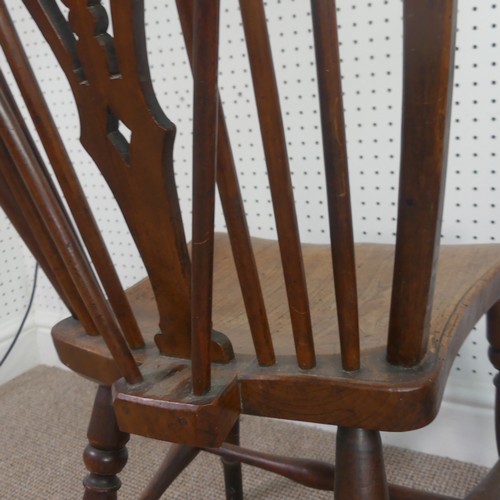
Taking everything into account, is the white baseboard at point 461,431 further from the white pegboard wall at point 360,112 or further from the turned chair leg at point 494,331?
the turned chair leg at point 494,331

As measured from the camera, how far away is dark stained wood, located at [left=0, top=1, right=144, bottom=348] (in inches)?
19.9

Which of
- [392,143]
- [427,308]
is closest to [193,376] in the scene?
[427,308]

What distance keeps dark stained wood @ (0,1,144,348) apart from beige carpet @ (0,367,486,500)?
2.39ft

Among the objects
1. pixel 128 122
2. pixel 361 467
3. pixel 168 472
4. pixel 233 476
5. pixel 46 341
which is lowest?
pixel 46 341

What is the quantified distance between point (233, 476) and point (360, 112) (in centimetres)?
65

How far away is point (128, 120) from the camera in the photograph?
1.56 feet

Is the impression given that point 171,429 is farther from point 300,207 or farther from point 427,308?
point 300,207

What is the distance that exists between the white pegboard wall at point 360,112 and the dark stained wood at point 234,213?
679 mm

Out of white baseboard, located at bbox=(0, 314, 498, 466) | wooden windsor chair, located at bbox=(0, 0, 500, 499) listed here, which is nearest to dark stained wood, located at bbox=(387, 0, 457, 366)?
wooden windsor chair, located at bbox=(0, 0, 500, 499)

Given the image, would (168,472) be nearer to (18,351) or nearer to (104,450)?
(104,450)

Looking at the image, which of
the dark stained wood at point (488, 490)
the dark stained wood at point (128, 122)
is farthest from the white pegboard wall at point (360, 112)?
the dark stained wood at point (128, 122)

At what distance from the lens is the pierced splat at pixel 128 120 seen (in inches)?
17.8

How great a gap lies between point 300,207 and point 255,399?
724 mm

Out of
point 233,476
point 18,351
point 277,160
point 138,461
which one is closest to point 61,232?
point 277,160
